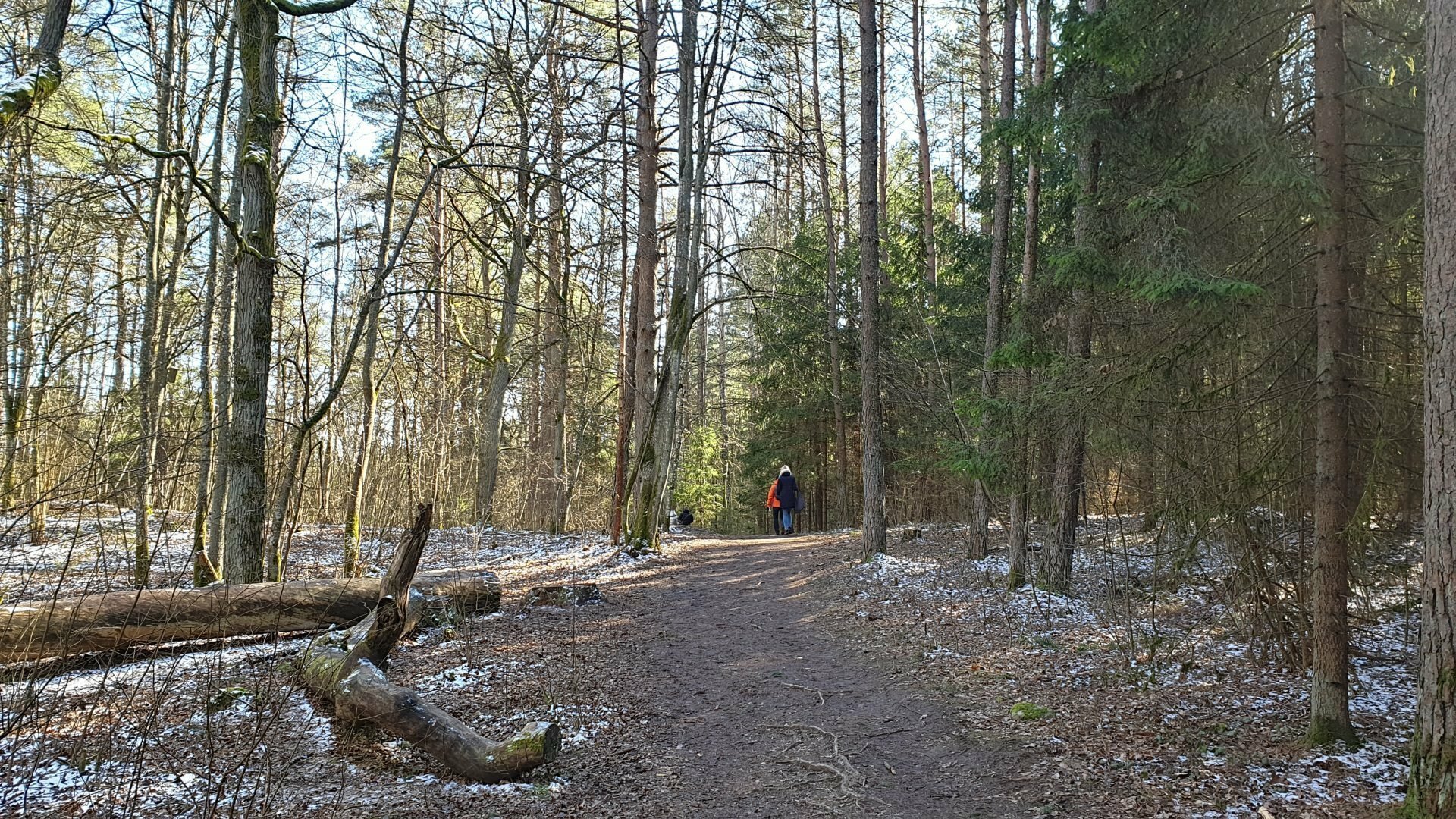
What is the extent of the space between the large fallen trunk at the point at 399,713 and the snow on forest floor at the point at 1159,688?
3172 mm

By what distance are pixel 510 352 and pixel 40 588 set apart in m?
13.0

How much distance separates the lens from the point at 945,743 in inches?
206

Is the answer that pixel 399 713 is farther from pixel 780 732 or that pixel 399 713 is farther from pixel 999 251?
pixel 999 251

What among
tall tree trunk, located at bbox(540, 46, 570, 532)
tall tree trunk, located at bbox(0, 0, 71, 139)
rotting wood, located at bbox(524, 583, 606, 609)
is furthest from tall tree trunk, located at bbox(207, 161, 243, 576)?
tall tree trunk, located at bbox(0, 0, 71, 139)

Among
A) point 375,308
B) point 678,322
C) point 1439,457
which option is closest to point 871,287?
point 678,322

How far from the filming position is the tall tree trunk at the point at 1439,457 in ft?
10.7

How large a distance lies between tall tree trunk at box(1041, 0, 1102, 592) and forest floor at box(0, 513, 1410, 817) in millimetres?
494

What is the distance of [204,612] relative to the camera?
22.7 feet

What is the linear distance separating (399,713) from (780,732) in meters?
2.73

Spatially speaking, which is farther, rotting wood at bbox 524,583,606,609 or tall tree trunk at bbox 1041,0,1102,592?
rotting wood at bbox 524,583,606,609

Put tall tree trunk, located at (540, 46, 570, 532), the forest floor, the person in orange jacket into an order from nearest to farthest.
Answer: the forest floor, tall tree trunk, located at (540, 46, 570, 532), the person in orange jacket

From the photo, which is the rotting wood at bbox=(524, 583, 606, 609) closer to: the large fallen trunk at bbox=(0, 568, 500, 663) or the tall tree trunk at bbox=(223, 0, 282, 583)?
the large fallen trunk at bbox=(0, 568, 500, 663)

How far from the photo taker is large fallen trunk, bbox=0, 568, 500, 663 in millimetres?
5809

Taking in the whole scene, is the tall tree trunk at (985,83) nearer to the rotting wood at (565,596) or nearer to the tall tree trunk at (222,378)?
the rotting wood at (565,596)
